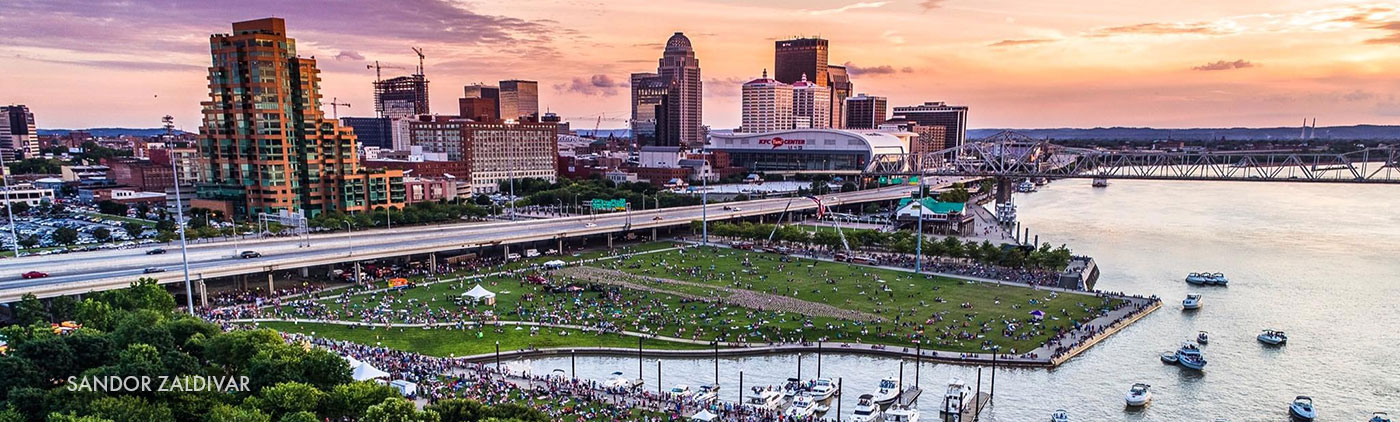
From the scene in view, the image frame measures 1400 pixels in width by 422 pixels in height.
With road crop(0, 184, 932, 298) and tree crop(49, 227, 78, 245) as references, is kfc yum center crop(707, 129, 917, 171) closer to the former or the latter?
road crop(0, 184, 932, 298)

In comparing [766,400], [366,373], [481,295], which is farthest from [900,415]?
[481,295]

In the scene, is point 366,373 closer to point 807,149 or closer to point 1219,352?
point 1219,352

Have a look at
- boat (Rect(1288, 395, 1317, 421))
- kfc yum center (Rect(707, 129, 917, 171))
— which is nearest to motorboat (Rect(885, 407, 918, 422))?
→ boat (Rect(1288, 395, 1317, 421))

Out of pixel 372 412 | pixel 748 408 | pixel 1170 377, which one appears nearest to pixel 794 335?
pixel 748 408

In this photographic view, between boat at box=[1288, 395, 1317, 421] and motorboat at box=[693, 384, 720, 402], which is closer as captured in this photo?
boat at box=[1288, 395, 1317, 421]

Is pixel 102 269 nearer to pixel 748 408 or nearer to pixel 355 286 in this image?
pixel 355 286

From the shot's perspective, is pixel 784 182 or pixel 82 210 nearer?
pixel 82 210

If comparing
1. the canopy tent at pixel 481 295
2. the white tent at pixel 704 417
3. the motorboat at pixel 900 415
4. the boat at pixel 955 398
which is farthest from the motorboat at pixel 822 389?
the canopy tent at pixel 481 295
